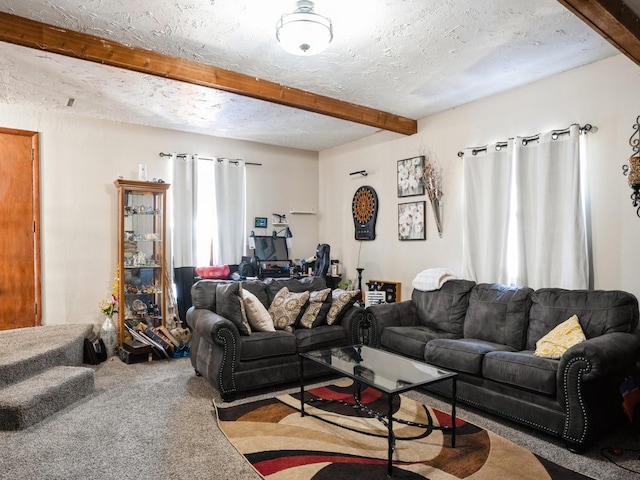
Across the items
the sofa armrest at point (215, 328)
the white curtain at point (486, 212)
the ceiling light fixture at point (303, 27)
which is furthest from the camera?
the white curtain at point (486, 212)

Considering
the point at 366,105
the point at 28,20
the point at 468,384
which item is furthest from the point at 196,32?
the point at 468,384

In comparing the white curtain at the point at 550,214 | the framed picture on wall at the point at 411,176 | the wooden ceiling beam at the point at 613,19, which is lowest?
the white curtain at the point at 550,214

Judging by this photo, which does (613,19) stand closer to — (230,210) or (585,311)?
(585,311)

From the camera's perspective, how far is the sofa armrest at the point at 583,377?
242cm

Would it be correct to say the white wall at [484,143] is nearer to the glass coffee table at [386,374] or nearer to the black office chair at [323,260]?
the black office chair at [323,260]

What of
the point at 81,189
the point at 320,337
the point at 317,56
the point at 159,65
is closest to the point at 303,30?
the point at 317,56

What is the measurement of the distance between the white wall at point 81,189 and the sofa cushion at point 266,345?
251 centimetres

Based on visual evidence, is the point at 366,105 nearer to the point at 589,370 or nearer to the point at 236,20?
the point at 236,20

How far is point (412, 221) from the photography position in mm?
4980

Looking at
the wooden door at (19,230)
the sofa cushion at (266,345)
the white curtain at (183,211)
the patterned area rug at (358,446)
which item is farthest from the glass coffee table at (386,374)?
the wooden door at (19,230)

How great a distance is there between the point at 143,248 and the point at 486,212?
3.96 m

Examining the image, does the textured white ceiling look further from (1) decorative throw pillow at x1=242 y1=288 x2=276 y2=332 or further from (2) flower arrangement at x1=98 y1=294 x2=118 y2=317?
(2) flower arrangement at x1=98 y1=294 x2=118 y2=317

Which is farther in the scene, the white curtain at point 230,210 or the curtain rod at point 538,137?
the white curtain at point 230,210

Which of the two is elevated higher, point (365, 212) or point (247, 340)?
point (365, 212)
